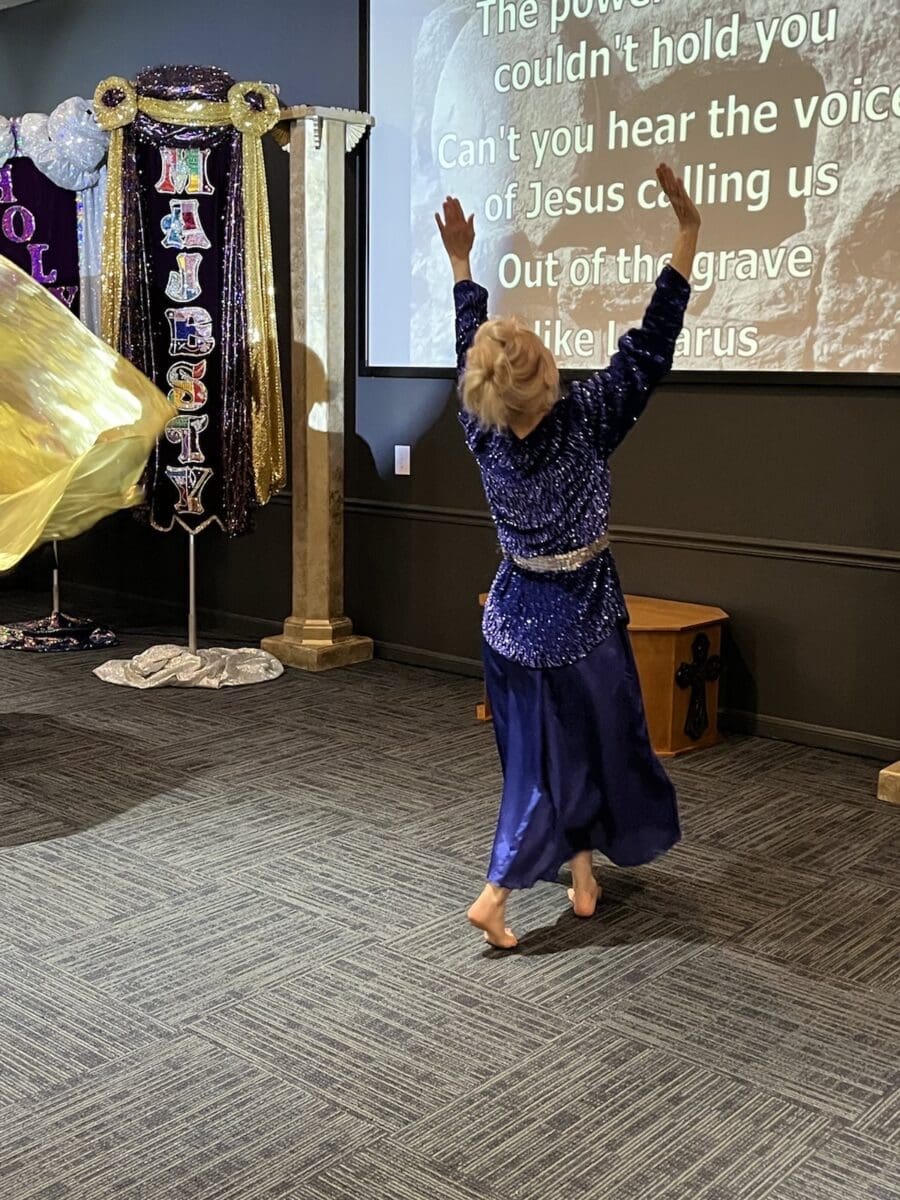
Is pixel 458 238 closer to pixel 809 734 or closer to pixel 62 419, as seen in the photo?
pixel 62 419

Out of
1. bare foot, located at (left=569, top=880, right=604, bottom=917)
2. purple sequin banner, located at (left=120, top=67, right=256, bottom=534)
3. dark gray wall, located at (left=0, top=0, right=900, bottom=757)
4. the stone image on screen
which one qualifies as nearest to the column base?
dark gray wall, located at (left=0, top=0, right=900, bottom=757)

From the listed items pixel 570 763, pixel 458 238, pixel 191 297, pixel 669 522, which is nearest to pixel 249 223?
pixel 191 297

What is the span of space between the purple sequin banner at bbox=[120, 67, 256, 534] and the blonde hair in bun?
276cm

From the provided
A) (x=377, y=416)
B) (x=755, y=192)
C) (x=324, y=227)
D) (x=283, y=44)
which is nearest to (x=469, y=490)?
(x=377, y=416)

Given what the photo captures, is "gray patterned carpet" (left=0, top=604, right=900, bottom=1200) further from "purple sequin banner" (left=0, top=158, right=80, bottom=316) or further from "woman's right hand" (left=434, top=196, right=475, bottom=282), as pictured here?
"purple sequin banner" (left=0, top=158, right=80, bottom=316)

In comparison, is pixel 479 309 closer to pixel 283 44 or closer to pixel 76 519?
pixel 76 519

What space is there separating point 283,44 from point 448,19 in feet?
2.98

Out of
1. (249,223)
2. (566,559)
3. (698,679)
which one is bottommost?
(698,679)

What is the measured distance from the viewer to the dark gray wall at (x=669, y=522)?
14.5ft

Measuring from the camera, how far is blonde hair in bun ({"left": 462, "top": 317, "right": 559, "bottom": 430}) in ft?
8.62

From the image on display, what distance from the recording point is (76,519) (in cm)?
345

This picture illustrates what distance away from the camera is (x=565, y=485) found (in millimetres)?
2779

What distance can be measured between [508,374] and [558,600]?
50 cm

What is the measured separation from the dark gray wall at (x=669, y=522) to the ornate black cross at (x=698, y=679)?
0.78ft
